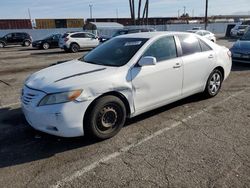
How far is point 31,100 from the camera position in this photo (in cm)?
364

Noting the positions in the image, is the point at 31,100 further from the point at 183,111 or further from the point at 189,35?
the point at 189,35

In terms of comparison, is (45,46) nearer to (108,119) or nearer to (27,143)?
Answer: (27,143)

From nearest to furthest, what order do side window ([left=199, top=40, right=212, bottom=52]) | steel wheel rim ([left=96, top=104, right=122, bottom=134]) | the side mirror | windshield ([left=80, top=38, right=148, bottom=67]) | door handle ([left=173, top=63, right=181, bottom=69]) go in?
1. steel wheel rim ([left=96, top=104, right=122, bottom=134])
2. the side mirror
3. windshield ([left=80, top=38, right=148, bottom=67])
4. door handle ([left=173, top=63, right=181, bottom=69])
5. side window ([left=199, top=40, right=212, bottom=52])

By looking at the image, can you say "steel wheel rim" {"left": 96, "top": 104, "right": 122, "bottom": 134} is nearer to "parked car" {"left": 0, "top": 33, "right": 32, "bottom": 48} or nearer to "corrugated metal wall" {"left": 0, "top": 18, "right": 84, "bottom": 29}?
"parked car" {"left": 0, "top": 33, "right": 32, "bottom": 48}

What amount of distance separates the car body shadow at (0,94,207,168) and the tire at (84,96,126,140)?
199 millimetres

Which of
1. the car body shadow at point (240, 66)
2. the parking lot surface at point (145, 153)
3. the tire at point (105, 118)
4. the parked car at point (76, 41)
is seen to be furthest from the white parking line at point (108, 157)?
the parked car at point (76, 41)

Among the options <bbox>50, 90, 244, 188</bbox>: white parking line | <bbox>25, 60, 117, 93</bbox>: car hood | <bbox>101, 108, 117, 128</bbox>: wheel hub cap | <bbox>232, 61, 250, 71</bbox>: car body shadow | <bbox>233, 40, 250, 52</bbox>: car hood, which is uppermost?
<bbox>25, 60, 117, 93</bbox>: car hood

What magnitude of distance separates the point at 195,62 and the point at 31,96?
3138 mm

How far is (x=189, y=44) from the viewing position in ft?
16.9

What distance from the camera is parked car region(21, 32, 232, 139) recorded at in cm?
354

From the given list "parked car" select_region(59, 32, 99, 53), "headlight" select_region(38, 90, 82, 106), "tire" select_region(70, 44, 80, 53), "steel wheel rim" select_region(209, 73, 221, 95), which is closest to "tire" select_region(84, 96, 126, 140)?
"headlight" select_region(38, 90, 82, 106)

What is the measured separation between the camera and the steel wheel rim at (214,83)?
572cm

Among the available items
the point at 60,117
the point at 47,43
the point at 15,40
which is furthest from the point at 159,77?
the point at 15,40

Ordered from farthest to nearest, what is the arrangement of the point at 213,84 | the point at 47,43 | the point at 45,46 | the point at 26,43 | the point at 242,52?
the point at 26,43 < the point at 47,43 < the point at 45,46 < the point at 242,52 < the point at 213,84
